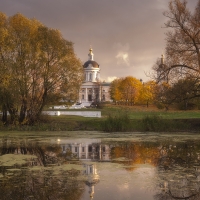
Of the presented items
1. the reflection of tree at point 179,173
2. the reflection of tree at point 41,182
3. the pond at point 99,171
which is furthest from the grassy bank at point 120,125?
the reflection of tree at point 41,182

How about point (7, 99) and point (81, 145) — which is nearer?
point (81, 145)

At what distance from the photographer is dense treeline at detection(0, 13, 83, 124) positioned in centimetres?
2784

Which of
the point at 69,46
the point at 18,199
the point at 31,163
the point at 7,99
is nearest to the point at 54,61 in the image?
the point at 69,46

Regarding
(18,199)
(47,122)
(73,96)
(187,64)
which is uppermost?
(187,64)

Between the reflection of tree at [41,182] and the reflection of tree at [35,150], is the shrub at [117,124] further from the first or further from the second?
the reflection of tree at [41,182]

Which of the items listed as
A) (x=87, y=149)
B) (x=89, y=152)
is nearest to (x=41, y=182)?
(x=89, y=152)

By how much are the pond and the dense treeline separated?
399 inches

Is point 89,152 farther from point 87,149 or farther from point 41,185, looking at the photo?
point 41,185

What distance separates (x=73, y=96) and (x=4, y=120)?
5.65m

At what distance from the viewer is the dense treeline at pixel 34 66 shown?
91.4 ft

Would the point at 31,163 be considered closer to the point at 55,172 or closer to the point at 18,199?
the point at 55,172

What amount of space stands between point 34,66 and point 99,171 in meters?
18.3

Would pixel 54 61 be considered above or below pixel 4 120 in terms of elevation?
above

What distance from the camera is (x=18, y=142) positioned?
19.0 m
